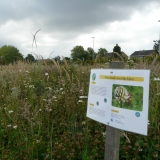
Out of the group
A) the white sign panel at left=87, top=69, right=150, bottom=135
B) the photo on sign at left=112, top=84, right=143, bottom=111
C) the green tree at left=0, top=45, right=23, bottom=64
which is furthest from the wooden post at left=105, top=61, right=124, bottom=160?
the green tree at left=0, top=45, right=23, bottom=64

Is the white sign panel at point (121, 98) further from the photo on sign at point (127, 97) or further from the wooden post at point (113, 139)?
the wooden post at point (113, 139)

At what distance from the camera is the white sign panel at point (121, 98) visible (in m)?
1.40

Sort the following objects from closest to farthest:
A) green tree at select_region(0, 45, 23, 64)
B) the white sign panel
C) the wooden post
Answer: the white sign panel < the wooden post < green tree at select_region(0, 45, 23, 64)

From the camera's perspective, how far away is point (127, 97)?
151cm

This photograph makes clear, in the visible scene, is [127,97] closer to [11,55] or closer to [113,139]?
[113,139]

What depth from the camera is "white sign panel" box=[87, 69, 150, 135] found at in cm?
140

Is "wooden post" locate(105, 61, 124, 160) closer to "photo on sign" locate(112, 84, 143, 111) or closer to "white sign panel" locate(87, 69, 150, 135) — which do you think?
"white sign panel" locate(87, 69, 150, 135)

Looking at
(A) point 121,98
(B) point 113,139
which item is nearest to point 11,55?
(B) point 113,139

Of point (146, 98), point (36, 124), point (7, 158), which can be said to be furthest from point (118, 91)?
point (36, 124)

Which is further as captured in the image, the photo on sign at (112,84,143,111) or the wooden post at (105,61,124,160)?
the wooden post at (105,61,124,160)

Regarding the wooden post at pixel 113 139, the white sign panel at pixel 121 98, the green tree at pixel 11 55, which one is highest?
the green tree at pixel 11 55

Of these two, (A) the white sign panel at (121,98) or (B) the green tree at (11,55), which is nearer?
(A) the white sign panel at (121,98)

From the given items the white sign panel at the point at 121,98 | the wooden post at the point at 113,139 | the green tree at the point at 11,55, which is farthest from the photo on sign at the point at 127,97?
the green tree at the point at 11,55

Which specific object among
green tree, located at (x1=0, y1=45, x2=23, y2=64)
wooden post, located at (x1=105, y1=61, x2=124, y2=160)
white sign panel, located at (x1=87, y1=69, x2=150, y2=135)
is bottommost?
wooden post, located at (x1=105, y1=61, x2=124, y2=160)
